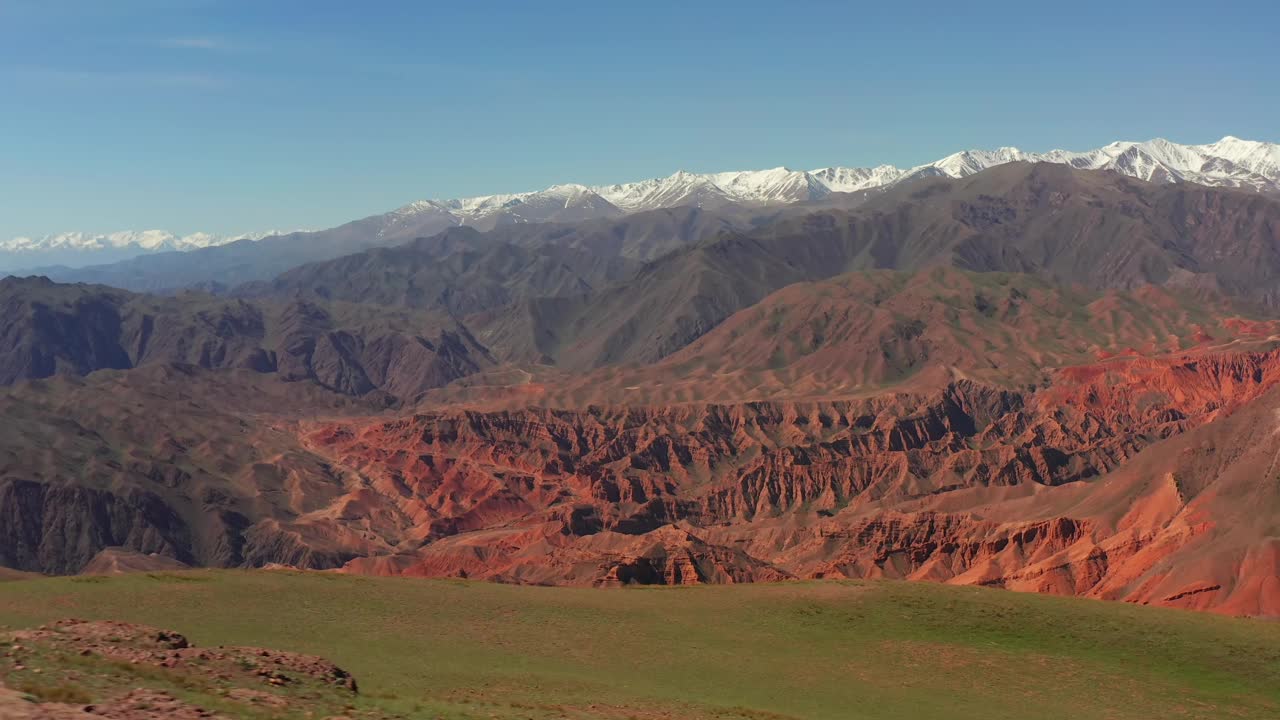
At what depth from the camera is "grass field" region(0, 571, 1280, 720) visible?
5222cm

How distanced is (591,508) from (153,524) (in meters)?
67.5

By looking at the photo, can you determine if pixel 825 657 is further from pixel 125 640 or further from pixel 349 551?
pixel 349 551

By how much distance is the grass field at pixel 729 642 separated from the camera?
52.2 meters

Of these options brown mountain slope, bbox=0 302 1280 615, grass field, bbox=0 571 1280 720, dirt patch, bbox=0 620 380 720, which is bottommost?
brown mountain slope, bbox=0 302 1280 615

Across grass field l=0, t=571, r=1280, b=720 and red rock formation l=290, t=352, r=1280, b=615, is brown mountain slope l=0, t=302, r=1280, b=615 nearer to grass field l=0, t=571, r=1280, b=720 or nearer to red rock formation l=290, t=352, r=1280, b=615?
red rock formation l=290, t=352, r=1280, b=615

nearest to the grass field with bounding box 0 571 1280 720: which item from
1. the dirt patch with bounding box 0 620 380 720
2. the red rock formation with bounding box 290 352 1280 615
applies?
the dirt patch with bounding box 0 620 380 720

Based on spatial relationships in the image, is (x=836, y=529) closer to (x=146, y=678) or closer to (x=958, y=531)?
(x=958, y=531)

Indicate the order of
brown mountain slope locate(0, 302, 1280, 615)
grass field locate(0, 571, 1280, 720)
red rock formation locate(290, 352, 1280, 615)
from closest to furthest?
grass field locate(0, 571, 1280, 720)
red rock formation locate(290, 352, 1280, 615)
brown mountain slope locate(0, 302, 1280, 615)

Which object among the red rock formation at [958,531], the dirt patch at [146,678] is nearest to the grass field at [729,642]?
the dirt patch at [146,678]

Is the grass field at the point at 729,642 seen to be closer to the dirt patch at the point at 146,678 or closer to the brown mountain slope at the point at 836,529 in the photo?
the dirt patch at the point at 146,678

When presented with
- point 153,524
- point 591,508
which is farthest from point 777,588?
point 153,524

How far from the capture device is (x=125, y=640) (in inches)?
1596

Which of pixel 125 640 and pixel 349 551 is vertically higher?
pixel 125 640

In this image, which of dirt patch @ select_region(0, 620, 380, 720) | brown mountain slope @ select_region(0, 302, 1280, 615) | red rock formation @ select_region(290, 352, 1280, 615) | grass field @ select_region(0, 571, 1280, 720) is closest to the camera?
dirt patch @ select_region(0, 620, 380, 720)
